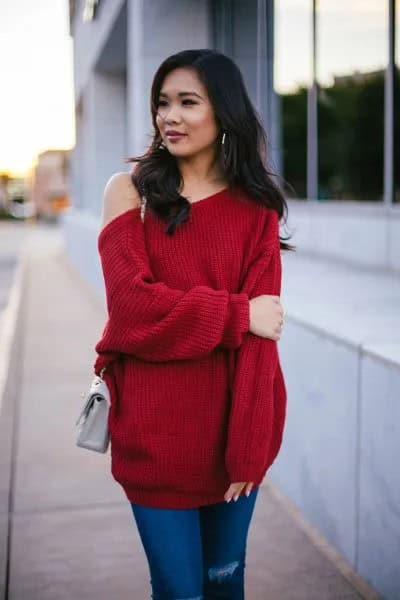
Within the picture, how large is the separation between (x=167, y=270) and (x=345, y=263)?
5682 millimetres

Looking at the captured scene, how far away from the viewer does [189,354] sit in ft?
7.31

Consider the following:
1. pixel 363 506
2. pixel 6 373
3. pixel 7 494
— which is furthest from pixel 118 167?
pixel 363 506

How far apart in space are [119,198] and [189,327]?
0.43m

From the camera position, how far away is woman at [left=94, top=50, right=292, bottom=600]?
7.34 ft

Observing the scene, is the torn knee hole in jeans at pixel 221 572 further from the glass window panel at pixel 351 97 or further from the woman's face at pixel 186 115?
the glass window panel at pixel 351 97

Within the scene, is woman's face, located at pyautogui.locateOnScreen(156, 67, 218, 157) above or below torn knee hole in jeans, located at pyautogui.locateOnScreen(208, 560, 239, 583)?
above

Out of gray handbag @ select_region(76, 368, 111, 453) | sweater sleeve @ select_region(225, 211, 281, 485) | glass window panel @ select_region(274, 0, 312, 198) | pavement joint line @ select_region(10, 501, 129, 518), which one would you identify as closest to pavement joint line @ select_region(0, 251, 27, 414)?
pavement joint line @ select_region(10, 501, 129, 518)

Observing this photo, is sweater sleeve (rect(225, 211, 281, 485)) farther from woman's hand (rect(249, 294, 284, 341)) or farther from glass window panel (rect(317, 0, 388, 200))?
glass window panel (rect(317, 0, 388, 200))

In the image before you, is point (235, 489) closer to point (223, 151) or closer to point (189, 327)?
point (189, 327)

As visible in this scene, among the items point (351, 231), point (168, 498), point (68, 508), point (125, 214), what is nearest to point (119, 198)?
point (125, 214)

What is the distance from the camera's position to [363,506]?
346 cm

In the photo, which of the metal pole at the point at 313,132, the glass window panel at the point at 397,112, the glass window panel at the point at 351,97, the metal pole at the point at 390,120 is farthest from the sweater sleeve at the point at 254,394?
the metal pole at the point at 313,132

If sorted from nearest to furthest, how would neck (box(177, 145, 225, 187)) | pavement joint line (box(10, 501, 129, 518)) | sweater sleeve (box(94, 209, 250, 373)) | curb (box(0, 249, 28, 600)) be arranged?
sweater sleeve (box(94, 209, 250, 373)), neck (box(177, 145, 225, 187)), curb (box(0, 249, 28, 600)), pavement joint line (box(10, 501, 129, 518))

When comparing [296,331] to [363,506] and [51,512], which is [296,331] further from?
[51,512]
